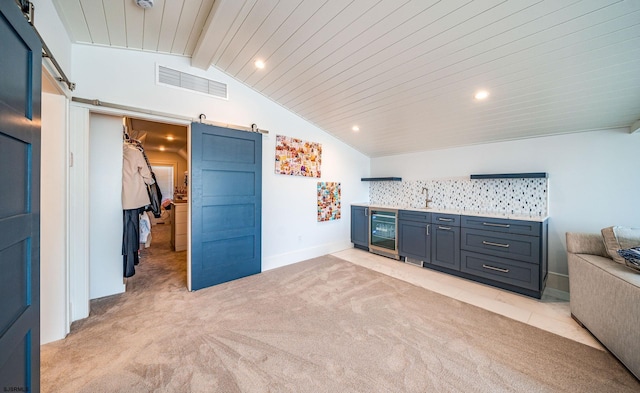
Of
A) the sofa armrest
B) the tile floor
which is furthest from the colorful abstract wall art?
the sofa armrest

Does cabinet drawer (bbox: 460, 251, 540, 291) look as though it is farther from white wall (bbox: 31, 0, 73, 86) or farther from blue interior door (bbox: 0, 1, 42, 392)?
white wall (bbox: 31, 0, 73, 86)

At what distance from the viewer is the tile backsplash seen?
309cm

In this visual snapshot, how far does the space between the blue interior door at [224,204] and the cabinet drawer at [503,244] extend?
Answer: 2854 mm

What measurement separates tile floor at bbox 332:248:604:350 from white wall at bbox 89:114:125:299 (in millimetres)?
3233

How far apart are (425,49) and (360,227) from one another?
125 inches

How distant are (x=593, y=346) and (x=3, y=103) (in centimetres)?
368

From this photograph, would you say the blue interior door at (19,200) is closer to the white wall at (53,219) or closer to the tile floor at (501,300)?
the white wall at (53,219)

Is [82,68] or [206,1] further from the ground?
[206,1]

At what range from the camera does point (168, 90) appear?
8.79 feet

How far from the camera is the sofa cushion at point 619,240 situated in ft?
6.30

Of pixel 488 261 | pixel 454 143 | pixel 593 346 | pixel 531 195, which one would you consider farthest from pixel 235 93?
pixel 593 346

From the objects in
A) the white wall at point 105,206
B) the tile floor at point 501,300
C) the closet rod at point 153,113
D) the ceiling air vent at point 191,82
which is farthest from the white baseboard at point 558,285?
the white wall at point 105,206

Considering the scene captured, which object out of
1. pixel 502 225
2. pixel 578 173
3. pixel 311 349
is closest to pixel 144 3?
pixel 311 349

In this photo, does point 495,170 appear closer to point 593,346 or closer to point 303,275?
point 593,346
